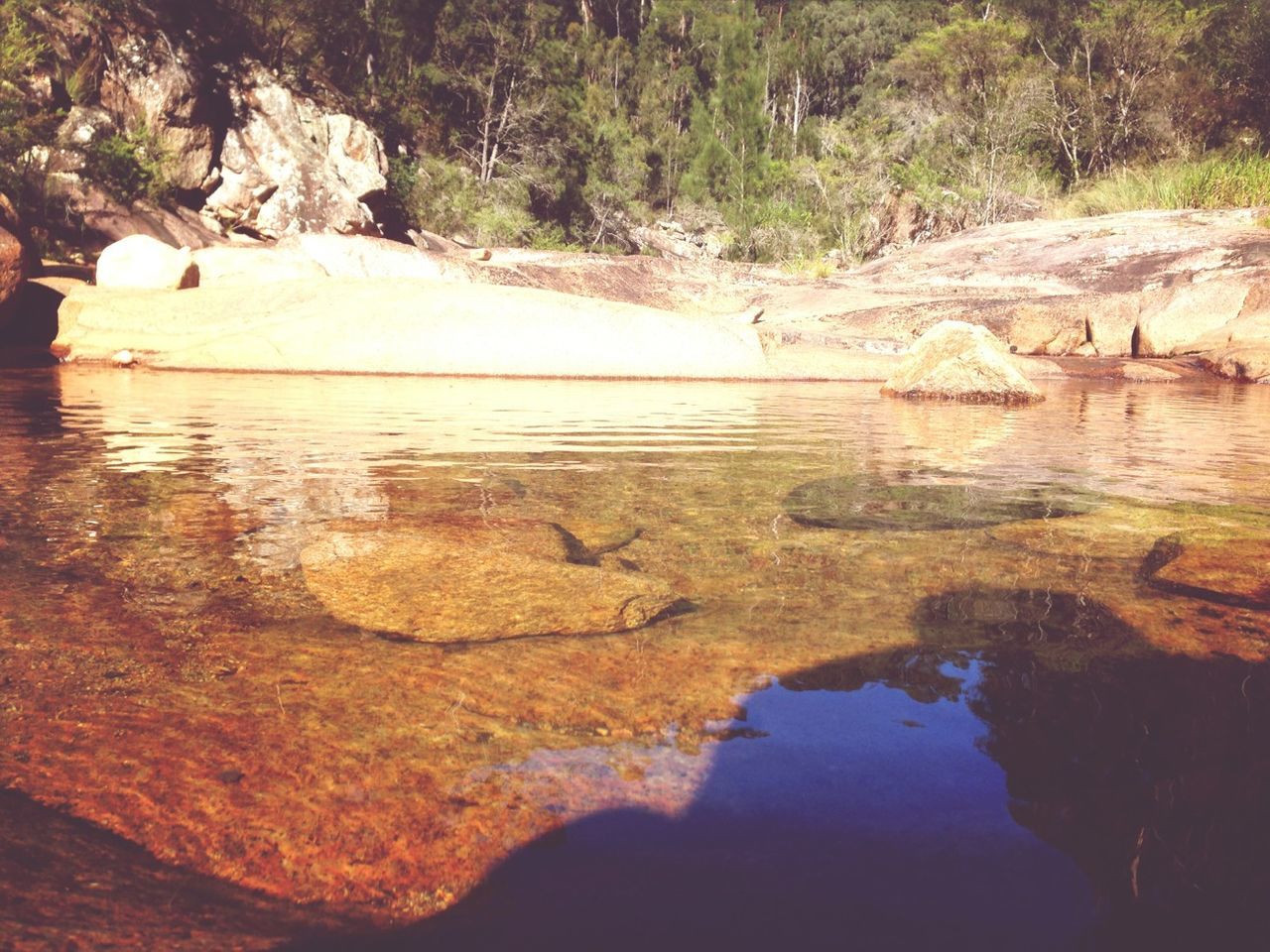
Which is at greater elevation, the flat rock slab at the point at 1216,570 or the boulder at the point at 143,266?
the boulder at the point at 143,266

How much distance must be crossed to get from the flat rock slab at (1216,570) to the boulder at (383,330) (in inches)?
201


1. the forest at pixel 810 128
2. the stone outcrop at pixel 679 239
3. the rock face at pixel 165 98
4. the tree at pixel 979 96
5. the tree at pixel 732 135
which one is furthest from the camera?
the tree at pixel 732 135

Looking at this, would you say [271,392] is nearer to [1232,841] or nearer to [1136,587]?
[1136,587]

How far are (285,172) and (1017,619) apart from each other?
18578 mm

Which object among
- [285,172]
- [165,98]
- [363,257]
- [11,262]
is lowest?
[11,262]

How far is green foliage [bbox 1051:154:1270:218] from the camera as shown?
12.4 meters

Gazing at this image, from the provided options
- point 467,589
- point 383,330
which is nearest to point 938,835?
point 467,589

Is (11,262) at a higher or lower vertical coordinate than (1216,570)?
higher

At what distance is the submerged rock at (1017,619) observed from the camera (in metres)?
1.25

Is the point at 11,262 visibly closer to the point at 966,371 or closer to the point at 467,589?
the point at 467,589

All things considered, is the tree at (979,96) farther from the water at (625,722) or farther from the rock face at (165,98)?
the water at (625,722)

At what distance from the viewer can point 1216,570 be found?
153 cm

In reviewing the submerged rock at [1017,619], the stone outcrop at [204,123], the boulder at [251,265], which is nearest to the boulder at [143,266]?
the boulder at [251,265]

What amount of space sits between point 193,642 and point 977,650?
116cm
